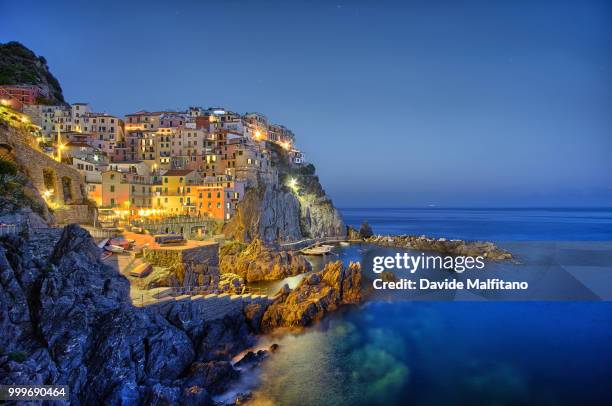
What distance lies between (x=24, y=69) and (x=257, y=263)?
160 ft

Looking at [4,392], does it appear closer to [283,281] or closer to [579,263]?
[283,281]

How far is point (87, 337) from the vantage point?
11.4 m

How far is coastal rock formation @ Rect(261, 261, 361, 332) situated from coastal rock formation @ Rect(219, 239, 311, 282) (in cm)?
704

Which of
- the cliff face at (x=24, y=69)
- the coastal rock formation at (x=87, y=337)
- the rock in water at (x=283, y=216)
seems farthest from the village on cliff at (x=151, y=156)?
the coastal rock formation at (x=87, y=337)

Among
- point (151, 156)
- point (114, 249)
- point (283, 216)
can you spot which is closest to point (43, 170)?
point (114, 249)

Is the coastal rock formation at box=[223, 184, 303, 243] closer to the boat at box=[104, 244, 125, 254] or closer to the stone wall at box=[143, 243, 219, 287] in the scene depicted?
the stone wall at box=[143, 243, 219, 287]

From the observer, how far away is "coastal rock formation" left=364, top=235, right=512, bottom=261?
1587 inches

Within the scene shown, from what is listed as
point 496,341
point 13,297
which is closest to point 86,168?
point 13,297

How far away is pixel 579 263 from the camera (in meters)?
35.6

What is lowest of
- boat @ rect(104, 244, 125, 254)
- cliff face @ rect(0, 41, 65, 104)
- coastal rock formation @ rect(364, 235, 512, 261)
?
coastal rock formation @ rect(364, 235, 512, 261)

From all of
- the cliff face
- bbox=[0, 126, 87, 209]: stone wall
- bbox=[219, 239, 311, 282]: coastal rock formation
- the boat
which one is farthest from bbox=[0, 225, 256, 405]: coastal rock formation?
the cliff face

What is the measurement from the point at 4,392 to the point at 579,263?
1645 inches

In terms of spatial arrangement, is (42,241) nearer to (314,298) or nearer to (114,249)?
(114,249)

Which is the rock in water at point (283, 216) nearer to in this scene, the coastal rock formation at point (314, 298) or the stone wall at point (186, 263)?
the coastal rock formation at point (314, 298)
